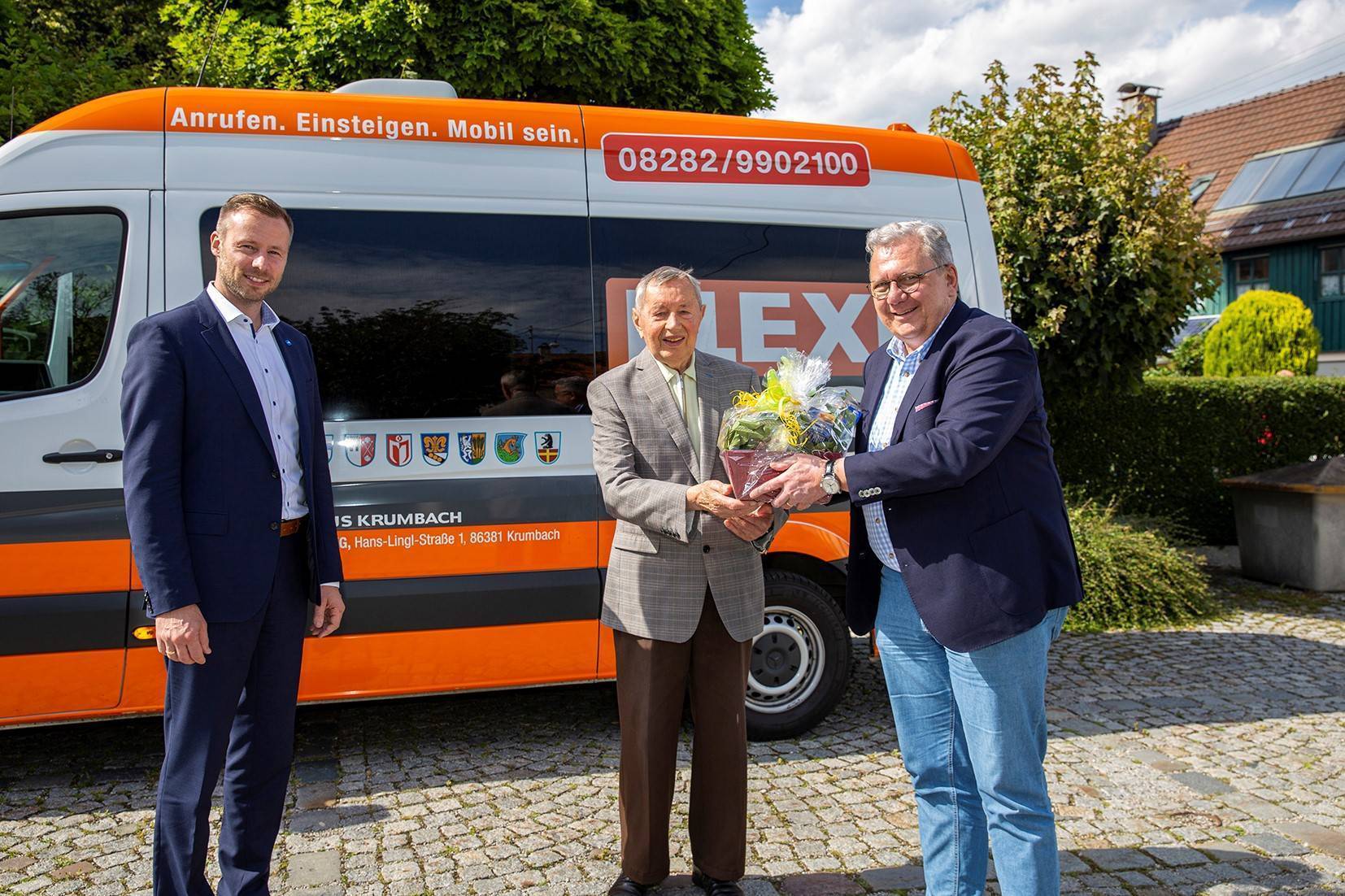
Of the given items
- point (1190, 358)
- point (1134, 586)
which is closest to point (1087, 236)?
point (1134, 586)

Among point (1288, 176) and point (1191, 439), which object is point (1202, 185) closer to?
point (1288, 176)

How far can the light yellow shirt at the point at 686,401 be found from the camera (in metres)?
3.09

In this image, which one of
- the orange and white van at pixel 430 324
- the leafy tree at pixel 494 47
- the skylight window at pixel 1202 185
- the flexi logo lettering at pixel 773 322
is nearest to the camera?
the orange and white van at pixel 430 324

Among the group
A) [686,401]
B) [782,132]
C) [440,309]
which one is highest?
[782,132]

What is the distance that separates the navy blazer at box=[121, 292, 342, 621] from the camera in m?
2.51

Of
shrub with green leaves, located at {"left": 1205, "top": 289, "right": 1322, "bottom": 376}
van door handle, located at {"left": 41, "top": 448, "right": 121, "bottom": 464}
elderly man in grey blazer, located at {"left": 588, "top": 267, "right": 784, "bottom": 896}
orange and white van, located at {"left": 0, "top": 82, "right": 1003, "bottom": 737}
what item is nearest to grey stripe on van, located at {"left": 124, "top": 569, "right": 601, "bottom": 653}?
orange and white van, located at {"left": 0, "top": 82, "right": 1003, "bottom": 737}

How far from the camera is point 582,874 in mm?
3426

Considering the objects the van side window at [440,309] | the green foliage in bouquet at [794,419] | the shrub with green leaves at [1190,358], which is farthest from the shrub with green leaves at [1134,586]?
the shrub with green leaves at [1190,358]

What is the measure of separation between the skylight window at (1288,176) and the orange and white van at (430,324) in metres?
21.6

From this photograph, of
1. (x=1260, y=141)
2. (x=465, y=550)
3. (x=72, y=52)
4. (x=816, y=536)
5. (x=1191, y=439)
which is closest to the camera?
(x=465, y=550)

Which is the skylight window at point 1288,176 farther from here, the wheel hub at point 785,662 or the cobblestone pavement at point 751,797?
the wheel hub at point 785,662

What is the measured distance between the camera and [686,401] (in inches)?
123

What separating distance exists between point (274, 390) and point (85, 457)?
1.44m

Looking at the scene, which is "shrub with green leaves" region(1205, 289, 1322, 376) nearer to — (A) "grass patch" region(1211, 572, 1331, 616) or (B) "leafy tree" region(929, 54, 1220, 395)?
(A) "grass patch" region(1211, 572, 1331, 616)
